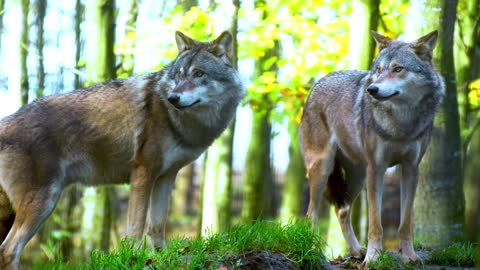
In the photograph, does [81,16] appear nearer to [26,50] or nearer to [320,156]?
[26,50]

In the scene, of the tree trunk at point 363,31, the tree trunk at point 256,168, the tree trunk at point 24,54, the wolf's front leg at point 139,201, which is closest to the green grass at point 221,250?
the wolf's front leg at point 139,201

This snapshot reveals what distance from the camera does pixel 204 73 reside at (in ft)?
19.2

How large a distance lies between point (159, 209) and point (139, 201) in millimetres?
367

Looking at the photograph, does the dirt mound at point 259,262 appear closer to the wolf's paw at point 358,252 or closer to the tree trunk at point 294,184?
the wolf's paw at point 358,252

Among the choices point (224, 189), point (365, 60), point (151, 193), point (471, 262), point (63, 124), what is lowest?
point (224, 189)

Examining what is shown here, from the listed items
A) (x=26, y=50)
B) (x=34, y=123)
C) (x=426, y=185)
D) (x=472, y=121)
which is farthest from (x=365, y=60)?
(x=26, y=50)

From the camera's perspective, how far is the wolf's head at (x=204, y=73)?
5707 mm

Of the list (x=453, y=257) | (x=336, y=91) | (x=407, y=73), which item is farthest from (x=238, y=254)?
(x=336, y=91)

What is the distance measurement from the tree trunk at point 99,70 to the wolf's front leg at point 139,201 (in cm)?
337

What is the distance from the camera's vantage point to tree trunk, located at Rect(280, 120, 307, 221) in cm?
1273

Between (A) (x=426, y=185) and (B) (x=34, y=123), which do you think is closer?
(B) (x=34, y=123)

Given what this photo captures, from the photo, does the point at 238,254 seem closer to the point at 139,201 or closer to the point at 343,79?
the point at 139,201

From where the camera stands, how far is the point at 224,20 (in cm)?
954

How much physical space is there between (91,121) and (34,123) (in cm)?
53
